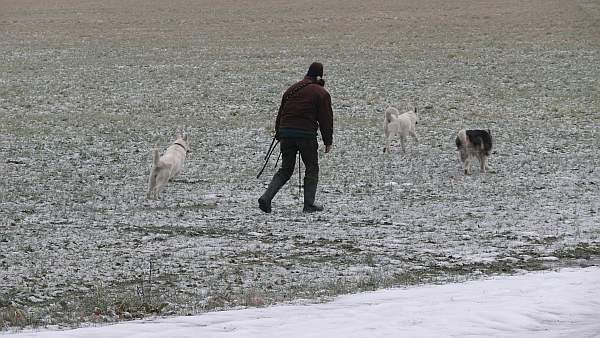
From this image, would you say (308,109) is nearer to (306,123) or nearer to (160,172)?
(306,123)

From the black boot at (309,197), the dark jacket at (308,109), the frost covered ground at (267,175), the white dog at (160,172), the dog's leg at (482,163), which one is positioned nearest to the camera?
the frost covered ground at (267,175)

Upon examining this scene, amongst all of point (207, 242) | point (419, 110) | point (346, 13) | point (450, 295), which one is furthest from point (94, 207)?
point (346, 13)

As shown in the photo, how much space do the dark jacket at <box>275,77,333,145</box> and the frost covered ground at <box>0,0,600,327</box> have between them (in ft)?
3.37

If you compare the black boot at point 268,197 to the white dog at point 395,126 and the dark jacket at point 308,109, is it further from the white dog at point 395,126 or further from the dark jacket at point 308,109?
the white dog at point 395,126

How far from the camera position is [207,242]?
1002cm

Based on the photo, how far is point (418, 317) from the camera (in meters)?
6.84

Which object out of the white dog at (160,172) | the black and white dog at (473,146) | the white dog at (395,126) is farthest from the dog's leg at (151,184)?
the white dog at (395,126)

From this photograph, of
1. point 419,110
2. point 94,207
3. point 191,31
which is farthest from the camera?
point 191,31

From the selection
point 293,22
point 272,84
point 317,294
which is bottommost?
point 317,294

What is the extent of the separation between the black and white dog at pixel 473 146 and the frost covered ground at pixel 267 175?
0.30 metres

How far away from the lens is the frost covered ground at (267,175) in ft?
28.3

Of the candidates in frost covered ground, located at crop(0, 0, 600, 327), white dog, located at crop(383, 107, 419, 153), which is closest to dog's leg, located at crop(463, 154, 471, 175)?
frost covered ground, located at crop(0, 0, 600, 327)

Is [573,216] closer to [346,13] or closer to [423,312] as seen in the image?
[423,312]

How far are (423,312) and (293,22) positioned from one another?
132 feet
